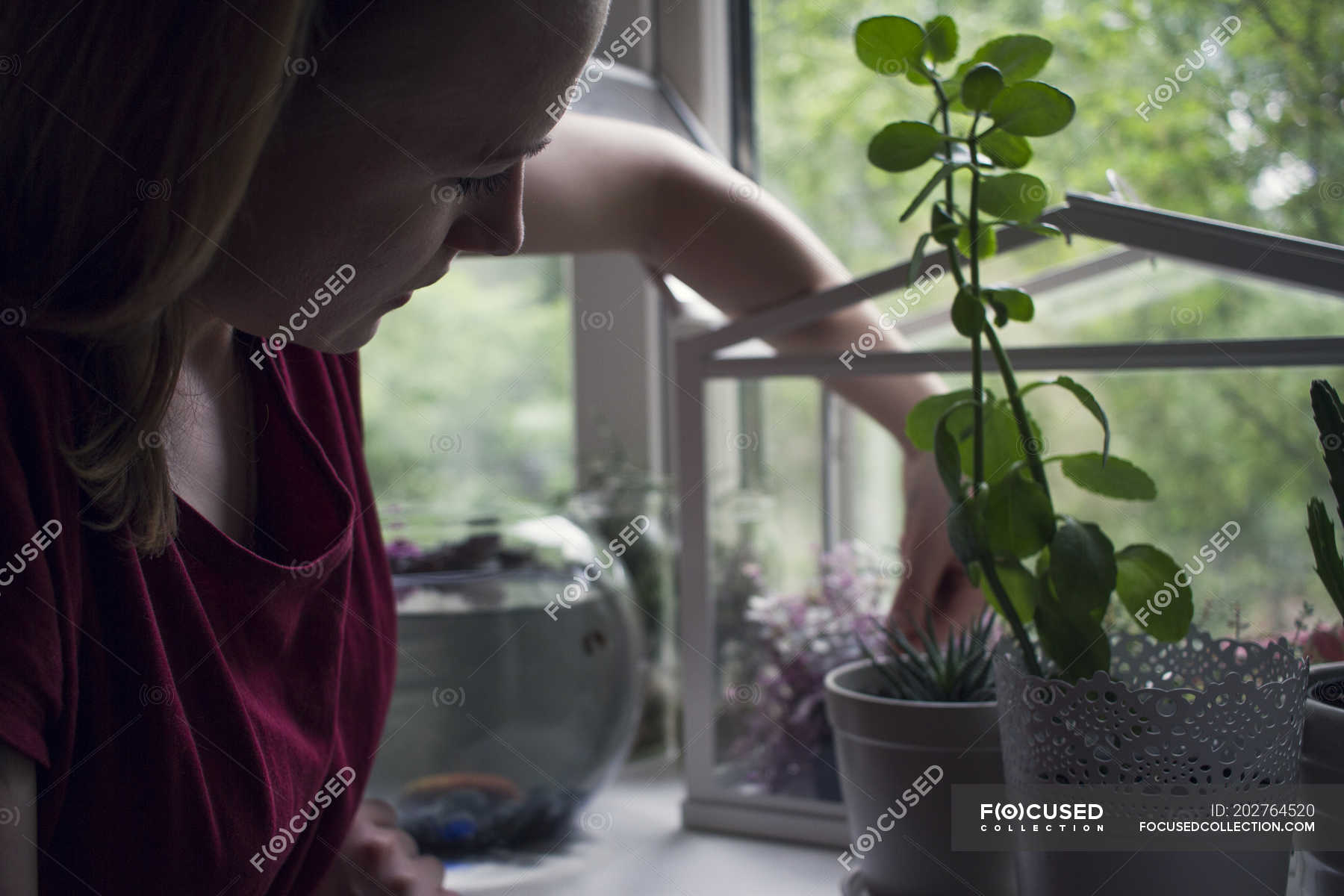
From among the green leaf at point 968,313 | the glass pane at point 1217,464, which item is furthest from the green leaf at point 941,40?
the glass pane at point 1217,464

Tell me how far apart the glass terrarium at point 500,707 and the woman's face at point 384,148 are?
0.30 metres

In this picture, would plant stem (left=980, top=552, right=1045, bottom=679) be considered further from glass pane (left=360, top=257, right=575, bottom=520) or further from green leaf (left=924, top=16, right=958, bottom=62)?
glass pane (left=360, top=257, right=575, bottom=520)

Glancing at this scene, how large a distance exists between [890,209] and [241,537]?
3.08 feet

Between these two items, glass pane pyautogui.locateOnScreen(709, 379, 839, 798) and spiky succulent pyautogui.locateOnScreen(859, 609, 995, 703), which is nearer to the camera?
spiky succulent pyautogui.locateOnScreen(859, 609, 995, 703)

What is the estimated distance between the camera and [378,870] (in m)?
0.60

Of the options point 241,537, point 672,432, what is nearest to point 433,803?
point 241,537

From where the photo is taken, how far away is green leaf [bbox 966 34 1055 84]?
0.49m

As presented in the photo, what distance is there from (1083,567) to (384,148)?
0.35 metres

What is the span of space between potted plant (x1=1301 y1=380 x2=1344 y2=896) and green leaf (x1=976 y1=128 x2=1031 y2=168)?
16 centimetres

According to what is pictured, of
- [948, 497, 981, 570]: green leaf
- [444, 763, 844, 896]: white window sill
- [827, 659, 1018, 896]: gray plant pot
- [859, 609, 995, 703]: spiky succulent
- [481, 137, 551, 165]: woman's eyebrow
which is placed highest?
[481, 137, 551, 165]: woman's eyebrow

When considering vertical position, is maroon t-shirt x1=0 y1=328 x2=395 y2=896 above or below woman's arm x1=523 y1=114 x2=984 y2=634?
below

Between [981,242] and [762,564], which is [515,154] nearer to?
[981,242]

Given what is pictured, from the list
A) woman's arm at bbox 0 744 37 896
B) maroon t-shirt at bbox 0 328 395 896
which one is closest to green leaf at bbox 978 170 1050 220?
maroon t-shirt at bbox 0 328 395 896

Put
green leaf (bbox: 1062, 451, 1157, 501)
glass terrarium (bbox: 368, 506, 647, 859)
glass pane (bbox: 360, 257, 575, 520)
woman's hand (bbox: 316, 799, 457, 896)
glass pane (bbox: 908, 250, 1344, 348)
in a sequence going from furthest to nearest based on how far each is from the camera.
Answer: glass pane (bbox: 360, 257, 575, 520) → glass pane (bbox: 908, 250, 1344, 348) → glass terrarium (bbox: 368, 506, 647, 859) → woman's hand (bbox: 316, 799, 457, 896) → green leaf (bbox: 1062, 451, 1157, 501)
